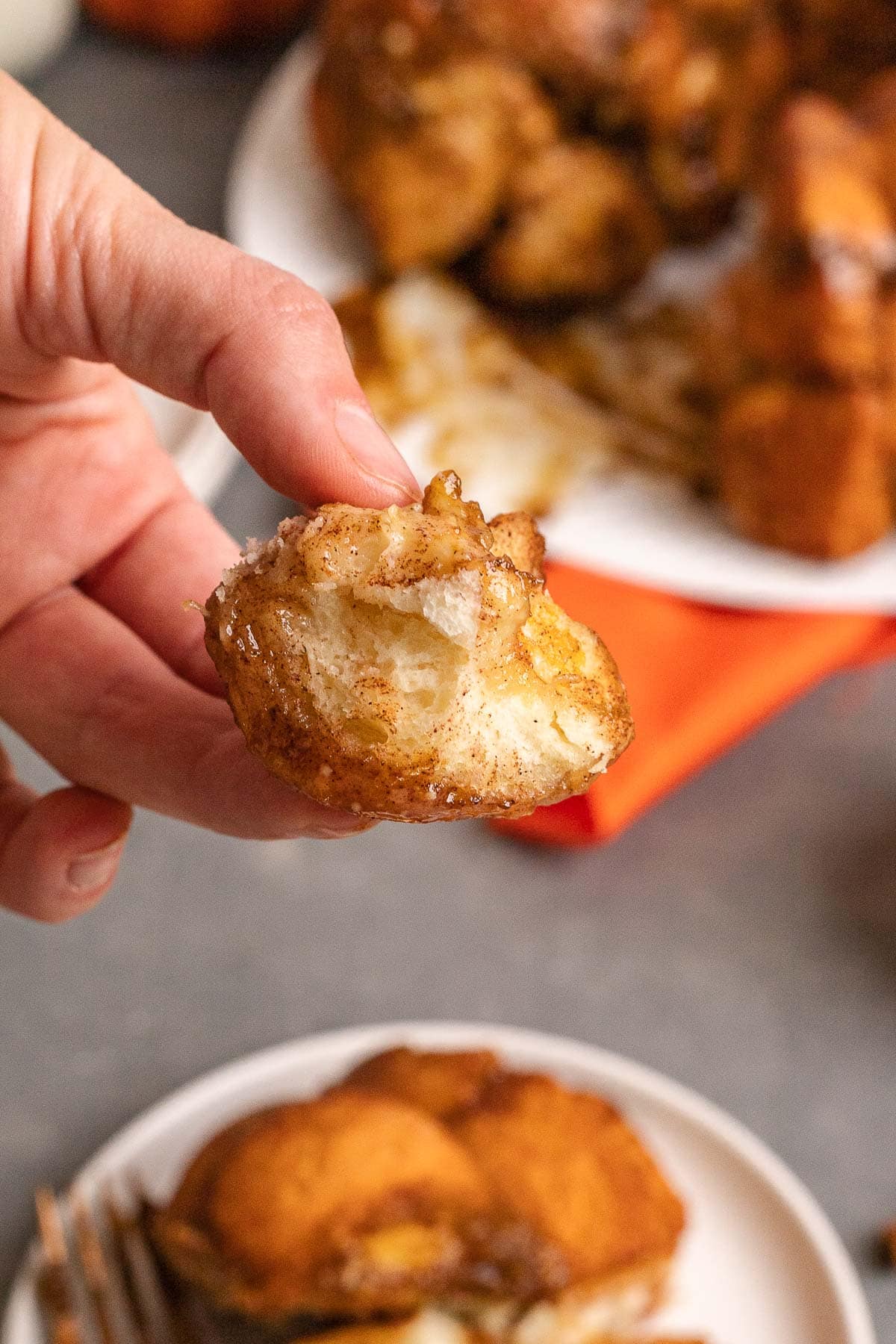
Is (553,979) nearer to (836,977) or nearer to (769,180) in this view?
(836,977)

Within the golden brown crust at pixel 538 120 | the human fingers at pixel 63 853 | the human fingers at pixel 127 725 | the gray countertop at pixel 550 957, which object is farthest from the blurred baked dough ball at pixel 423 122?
the human fingers at pixel 63 853

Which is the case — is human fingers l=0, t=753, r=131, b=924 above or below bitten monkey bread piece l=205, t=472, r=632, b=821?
below

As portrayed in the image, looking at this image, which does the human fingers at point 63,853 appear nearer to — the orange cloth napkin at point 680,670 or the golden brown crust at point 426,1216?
the golden brown crust at point 426,1216

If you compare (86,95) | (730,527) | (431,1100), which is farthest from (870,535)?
(86,95)

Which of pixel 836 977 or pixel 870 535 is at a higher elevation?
pixel 870 535

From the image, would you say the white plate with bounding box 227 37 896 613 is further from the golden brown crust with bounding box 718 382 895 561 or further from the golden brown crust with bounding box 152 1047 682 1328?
the golden brown crust with bounding box 152 1047 682 1328

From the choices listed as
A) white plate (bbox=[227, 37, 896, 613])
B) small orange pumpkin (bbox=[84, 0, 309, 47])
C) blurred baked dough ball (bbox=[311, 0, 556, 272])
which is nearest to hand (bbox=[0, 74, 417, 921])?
white plate (bbox=[227, 37, 896, 613])

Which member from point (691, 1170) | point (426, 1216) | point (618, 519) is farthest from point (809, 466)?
point (426, 1216)
